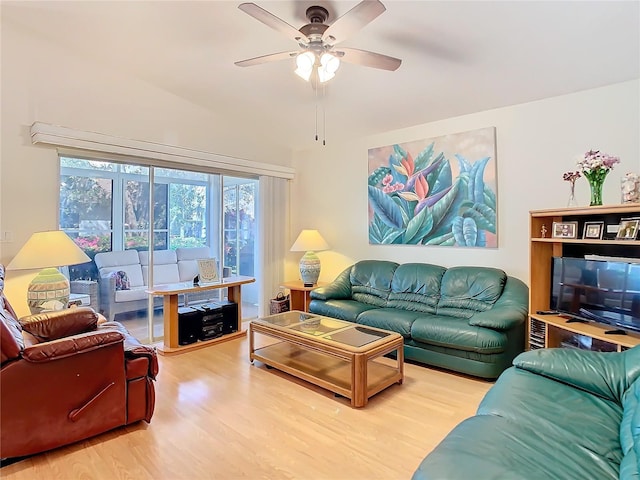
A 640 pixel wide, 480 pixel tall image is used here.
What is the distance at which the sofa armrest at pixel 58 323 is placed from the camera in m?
2.56

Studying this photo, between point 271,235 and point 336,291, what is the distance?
1449 millimetres

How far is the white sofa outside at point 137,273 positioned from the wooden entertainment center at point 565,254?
3622 mm

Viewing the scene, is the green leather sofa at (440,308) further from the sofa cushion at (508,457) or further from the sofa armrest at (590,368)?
the sofa cushion at (508,457)

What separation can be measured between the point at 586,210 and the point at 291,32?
242 centimetres

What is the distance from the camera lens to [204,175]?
475 centimetres

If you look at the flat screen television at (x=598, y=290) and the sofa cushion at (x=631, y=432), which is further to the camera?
the flat screen television at (x=598, y=290)

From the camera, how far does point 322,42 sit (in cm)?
233

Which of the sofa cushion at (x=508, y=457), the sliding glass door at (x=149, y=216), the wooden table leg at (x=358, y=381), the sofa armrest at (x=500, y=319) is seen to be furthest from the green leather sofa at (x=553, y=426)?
the sliding glass door at (x=149, y=216)

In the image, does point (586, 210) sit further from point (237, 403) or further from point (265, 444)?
point (237, 403)

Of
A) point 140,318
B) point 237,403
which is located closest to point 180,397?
point 237,403

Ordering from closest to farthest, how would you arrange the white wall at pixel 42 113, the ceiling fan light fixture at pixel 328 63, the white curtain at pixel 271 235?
the ceiling fan light fixture at pixel 328 63, the white wall at pixel 42 113, the white curtain at pixel 271 235

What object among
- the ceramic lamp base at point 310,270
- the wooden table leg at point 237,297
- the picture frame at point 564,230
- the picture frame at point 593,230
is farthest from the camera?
the ceramic lamp base at point 310,270

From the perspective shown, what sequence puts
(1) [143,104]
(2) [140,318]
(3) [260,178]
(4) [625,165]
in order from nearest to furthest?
(4) [625,165] < (1) [143,104] < (2) [140,318] < (3) [260,178]

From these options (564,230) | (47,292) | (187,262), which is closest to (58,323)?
(47,292)
